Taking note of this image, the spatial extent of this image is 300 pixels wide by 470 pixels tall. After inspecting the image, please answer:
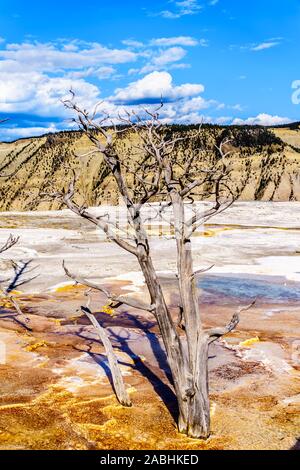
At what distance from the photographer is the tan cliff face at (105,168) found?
77.9 metres

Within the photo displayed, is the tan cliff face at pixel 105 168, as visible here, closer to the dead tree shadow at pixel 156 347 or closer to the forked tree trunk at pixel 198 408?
the dead tree shadow at pixel 156 347

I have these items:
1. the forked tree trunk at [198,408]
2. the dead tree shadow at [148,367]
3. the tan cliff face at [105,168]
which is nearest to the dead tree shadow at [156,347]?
the dead tree shadow at [148,367]

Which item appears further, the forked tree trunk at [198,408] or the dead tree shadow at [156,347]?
the dead tree shadow at [156,347]

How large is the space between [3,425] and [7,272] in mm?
15765

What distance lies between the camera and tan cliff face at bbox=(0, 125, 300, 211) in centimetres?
7794

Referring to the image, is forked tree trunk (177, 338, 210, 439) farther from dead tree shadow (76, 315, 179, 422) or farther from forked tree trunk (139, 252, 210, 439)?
dead tree shadow (76, 315, 179, 422)

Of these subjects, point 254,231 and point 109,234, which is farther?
point 254,231

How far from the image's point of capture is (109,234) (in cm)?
783

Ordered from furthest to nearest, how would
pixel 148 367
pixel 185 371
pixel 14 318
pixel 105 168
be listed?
pixel 105 168 < pixel 14 318 < pixel 148 367 < pixel 185 371

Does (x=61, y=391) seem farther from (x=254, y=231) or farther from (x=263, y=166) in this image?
(x=263, y=166)

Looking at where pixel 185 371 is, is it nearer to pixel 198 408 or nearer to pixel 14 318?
pixel 198 408

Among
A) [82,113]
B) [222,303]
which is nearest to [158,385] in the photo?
[82,113]

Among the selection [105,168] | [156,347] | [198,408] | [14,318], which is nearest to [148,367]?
[156,347]

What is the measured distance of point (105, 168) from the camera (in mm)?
96500
